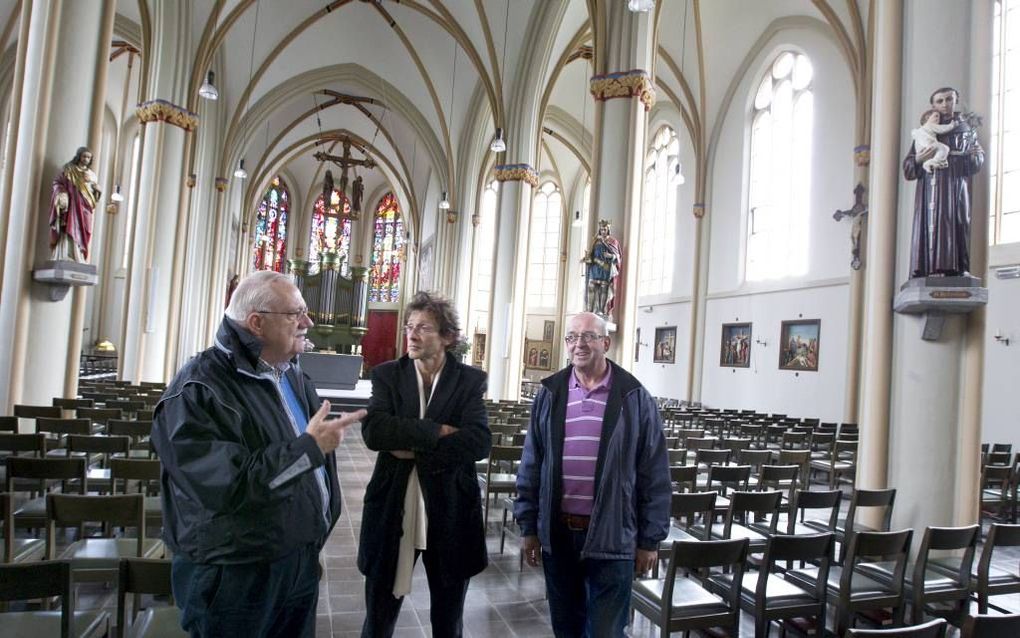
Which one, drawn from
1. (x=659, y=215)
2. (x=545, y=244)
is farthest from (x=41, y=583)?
(x=545, y=244)

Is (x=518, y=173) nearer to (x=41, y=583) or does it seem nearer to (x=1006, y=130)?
(x=1006, y=130)

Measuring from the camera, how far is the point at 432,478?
2.65 meters

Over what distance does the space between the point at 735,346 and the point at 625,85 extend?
8.86 m

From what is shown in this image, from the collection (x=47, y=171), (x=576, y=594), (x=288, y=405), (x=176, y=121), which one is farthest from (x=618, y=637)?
(x=176, y=121)

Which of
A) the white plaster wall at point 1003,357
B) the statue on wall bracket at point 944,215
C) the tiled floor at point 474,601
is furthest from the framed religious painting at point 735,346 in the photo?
the statue on wall bracket at point 944,215

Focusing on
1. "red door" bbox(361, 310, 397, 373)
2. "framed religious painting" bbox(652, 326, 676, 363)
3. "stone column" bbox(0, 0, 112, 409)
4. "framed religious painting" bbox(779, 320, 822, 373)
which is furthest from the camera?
"red door" bbox(361, 310, 397, 373)

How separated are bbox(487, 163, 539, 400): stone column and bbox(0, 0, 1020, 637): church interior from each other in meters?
0.08

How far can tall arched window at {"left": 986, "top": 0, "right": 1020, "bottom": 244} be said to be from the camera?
11.9 m

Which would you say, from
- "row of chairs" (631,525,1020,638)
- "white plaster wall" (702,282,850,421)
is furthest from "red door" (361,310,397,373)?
"row of chairs" (631,525,1020,638)

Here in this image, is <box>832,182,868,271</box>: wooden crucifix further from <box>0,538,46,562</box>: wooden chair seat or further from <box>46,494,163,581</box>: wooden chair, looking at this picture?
<box>0,538,46,562</box>: wooden chair seat

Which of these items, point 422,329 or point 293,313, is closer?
point 293,313

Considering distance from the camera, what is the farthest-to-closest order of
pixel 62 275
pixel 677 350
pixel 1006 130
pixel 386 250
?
1. pixel 386 250
2. pixel 677 350
3. pixel 1006 130
4. pixel 62 275

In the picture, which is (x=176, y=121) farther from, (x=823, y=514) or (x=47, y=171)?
(x=823, y=514)

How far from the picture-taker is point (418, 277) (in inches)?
1225
